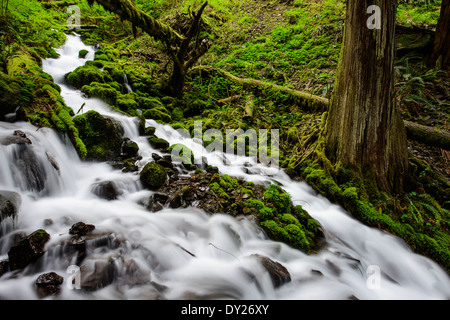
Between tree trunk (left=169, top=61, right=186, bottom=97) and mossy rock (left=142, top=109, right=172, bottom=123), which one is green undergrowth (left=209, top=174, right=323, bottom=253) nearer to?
mossy rock (left=142, top=109, right=172, bottom=123)

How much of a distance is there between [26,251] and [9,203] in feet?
2.49

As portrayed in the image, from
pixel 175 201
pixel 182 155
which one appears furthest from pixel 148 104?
pixel 175 201

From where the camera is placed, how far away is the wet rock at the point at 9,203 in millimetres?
2654

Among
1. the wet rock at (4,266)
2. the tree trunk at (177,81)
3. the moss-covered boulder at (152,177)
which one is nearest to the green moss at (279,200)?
the moss-covered boulder at (152,177)

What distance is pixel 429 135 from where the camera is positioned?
4.68 m

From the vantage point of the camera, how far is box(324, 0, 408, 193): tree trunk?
3.77m

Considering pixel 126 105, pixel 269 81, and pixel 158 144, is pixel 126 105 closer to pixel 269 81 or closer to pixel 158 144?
pixel 158 144

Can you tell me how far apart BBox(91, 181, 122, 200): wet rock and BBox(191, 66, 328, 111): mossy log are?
536 cm

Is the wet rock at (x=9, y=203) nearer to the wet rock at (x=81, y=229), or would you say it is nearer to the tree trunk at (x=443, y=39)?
the wet rock at (x=81, y=229)

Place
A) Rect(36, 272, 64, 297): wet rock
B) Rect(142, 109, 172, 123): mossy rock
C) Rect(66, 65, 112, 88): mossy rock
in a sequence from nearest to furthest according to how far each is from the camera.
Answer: Rect(36, 272, 64, 297): wet rock → Rect(66, 65, 112, 88): mossy rock → Rect(142, 109, 172, 123): mossy rock

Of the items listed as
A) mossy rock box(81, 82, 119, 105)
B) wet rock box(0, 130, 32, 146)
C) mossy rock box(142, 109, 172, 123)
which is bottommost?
wet rock box(0, 130, 32, 146)

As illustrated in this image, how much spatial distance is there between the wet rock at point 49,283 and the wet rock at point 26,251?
0.30 meters


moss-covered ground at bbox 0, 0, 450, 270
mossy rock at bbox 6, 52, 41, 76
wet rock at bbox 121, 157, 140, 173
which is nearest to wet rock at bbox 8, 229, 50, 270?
wet rock at bbox 121, 157, 140, 173

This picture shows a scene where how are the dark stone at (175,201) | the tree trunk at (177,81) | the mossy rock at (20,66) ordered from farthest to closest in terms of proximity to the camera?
the tree trunk at (177,81) < the mossy rock at (20,66) < the dark stone at (175,201)
